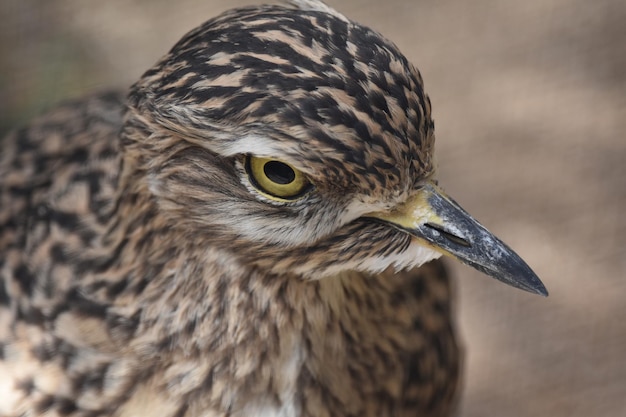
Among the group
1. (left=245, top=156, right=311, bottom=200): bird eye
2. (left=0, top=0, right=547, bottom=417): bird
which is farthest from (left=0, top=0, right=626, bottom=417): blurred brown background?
(left=245, top=156, right=311, bottom=200): bird eye

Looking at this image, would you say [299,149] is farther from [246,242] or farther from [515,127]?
[515,127]

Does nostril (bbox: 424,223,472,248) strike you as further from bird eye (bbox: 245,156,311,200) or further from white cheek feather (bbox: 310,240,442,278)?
bird eye (bbox: 245,156,311,200)

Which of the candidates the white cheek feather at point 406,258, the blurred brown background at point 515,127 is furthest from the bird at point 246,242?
the blurred brown background at point 515,127

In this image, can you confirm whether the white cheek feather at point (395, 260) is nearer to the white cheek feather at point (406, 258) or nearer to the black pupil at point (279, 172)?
the white cheek feather at point (406, 258)

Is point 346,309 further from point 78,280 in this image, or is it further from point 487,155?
point 487,155

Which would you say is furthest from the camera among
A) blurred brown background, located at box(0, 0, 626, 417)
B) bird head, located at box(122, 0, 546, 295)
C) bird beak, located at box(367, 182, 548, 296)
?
blurred brown background, located at box(0, 0, 626, 417)

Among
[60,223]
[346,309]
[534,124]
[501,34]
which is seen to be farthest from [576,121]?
[60,223]

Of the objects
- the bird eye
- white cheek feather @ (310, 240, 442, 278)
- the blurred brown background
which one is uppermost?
the blurred brown background
